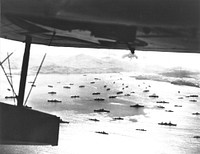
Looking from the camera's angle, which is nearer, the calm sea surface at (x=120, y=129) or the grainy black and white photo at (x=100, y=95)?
the grainy black and white photo at (x=100, y=95)

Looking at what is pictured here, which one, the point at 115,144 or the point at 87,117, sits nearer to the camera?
the point at 115,144

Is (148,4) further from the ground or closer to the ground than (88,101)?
further from the ground

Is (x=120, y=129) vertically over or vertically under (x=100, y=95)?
under

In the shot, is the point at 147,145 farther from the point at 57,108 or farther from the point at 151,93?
the point at 151,93

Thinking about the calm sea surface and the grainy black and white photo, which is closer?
the grainy black and white photo

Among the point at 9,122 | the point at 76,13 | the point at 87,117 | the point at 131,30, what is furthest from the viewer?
the point at 87,117

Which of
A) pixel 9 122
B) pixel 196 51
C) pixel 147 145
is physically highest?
pixel 196 51

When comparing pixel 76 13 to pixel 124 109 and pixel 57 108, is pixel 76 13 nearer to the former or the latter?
pixel 57 108

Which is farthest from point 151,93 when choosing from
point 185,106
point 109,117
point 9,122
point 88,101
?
point 9,122

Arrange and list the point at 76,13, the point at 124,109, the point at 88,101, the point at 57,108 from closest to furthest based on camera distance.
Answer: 1. the point at 76,13
2. the point at 57,108
3. the point at 124,109
4. the point at 88,101

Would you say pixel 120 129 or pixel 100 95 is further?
pixel 100 95
